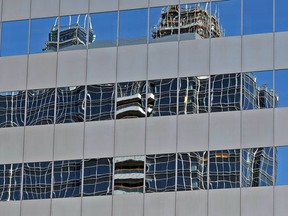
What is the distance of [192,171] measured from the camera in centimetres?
5588

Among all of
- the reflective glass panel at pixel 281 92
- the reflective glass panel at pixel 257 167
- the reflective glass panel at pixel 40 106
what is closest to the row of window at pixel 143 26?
the reflective glass panel at pixel 40 106

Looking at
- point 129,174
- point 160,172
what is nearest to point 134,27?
point 129,174

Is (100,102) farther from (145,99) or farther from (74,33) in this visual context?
(74,33)

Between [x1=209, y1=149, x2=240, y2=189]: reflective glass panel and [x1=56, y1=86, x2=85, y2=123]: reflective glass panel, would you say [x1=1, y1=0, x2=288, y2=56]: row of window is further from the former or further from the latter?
[x1=209, y1=149, x2=240, y2=189]: reflective glass panel

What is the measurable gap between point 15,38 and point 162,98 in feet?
27.4

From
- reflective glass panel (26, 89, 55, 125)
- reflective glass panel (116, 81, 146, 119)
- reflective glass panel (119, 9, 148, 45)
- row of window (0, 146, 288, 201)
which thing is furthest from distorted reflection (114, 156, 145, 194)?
reflective glass panel (119, 9, 148, 45)

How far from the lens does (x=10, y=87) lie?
2372 inches

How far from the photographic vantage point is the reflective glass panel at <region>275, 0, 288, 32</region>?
56250 millimetres

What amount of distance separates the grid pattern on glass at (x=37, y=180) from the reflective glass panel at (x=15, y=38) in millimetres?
5681

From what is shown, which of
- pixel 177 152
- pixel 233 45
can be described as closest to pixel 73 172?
pixel 177 152

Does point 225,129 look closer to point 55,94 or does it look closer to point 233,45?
point 233,45

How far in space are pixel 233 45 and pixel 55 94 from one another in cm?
881

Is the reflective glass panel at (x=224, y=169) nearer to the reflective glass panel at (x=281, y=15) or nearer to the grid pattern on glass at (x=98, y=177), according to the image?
the grid pattern on glass at (x=98, y=177)

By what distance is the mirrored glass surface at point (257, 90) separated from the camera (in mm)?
55594
